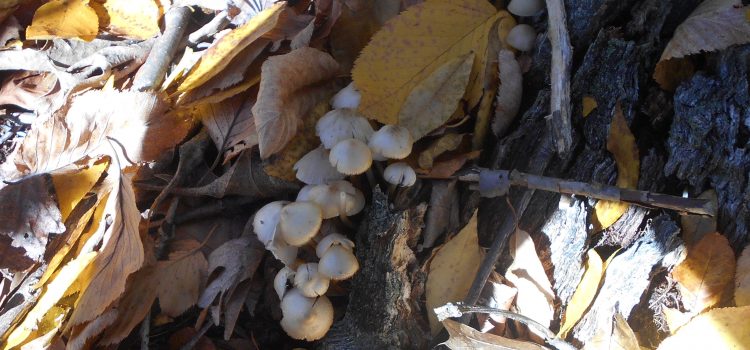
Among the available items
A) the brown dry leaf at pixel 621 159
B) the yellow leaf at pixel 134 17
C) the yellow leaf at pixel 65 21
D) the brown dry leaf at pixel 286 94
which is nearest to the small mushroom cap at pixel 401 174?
the brown dry leaf at pixel 286 94

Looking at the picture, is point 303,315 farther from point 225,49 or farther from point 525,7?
point 525,7

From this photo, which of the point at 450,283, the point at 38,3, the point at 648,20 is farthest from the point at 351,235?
the point at 38,3

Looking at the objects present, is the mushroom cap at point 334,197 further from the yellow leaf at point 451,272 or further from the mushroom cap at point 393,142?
the yellow leaf at point 451,272

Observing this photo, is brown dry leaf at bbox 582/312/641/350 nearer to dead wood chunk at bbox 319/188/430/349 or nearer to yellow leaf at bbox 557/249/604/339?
yellow leaf at bbox 557/249/604/339

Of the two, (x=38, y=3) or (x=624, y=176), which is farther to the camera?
(x=38, y=3)

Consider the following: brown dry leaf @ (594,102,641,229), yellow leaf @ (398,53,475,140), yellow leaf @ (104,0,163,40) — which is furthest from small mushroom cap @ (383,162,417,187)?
yellow leaf @ (104,0,163,40)

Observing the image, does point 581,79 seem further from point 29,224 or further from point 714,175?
point 29,224

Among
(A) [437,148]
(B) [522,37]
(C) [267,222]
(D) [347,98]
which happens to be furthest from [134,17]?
(B) [522,37]
